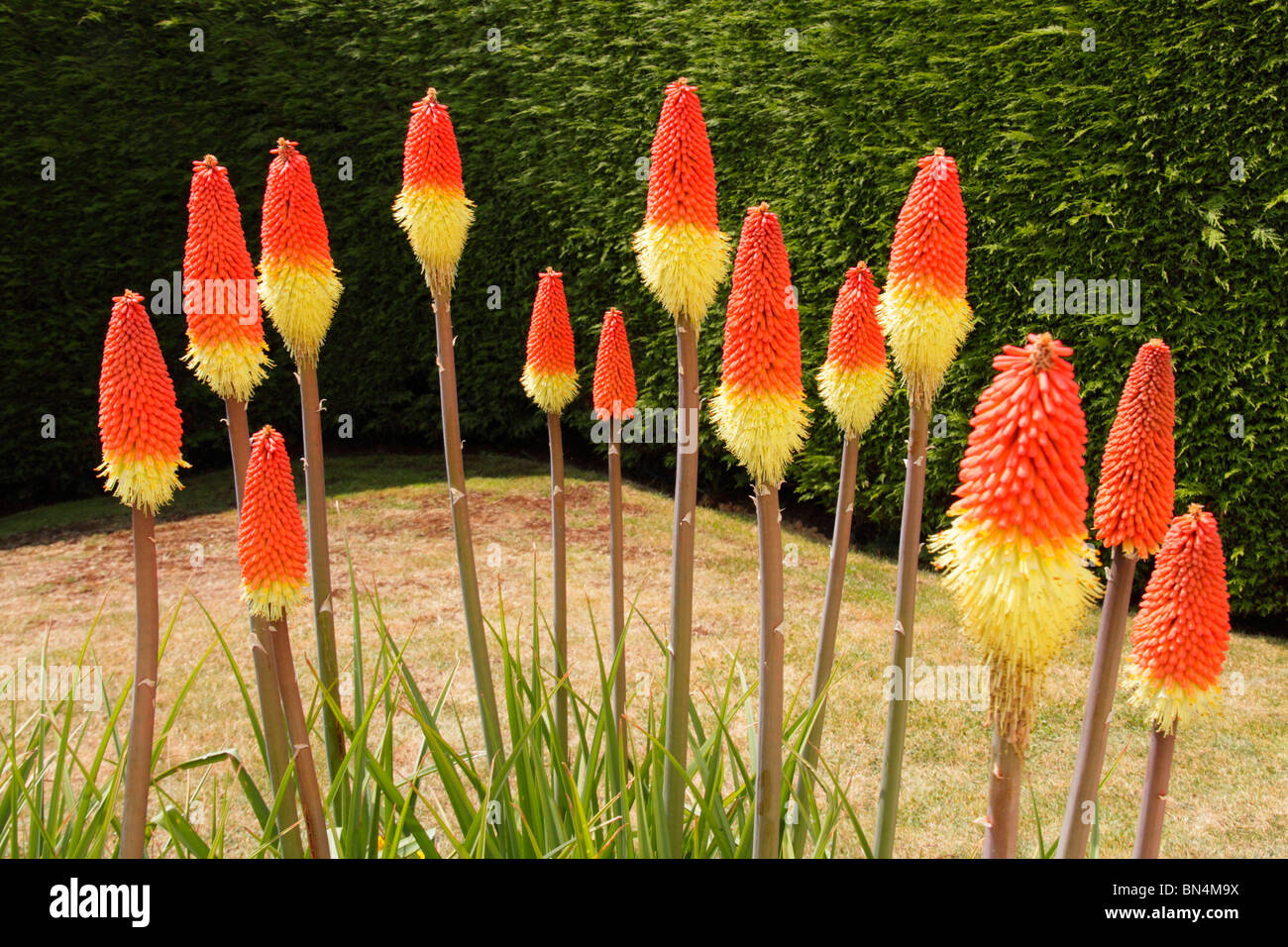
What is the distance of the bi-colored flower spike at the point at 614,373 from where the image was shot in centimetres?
302

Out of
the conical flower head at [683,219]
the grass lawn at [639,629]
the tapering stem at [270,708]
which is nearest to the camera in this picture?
the tapering stem at [270,708]

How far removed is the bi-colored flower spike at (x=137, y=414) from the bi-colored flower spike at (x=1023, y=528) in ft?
4.75

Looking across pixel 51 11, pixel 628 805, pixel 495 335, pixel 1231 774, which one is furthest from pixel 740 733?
pixel 51 11

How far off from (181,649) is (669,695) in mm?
6538

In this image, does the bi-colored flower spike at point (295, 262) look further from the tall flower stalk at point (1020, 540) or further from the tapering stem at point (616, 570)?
the tall flower stalk at point (1020, 540)

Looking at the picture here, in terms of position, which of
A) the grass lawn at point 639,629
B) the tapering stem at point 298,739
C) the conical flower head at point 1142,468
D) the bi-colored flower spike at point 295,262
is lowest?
the grass lawn at point 639,629

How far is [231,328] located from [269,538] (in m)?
0.60

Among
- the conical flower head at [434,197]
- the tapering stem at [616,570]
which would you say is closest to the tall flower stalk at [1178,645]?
the tapering stem at [616,570]

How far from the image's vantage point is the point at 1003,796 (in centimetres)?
150

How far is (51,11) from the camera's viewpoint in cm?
1066

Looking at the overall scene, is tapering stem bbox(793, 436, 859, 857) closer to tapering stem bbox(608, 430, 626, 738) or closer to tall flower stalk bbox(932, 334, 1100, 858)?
tapering stem bbox(608, 430, 626, 738)

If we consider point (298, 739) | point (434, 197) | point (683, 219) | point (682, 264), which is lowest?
point (298, 739)

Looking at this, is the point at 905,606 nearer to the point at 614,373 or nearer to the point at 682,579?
the point at 682,579

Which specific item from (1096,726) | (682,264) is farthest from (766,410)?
(1096,726)
